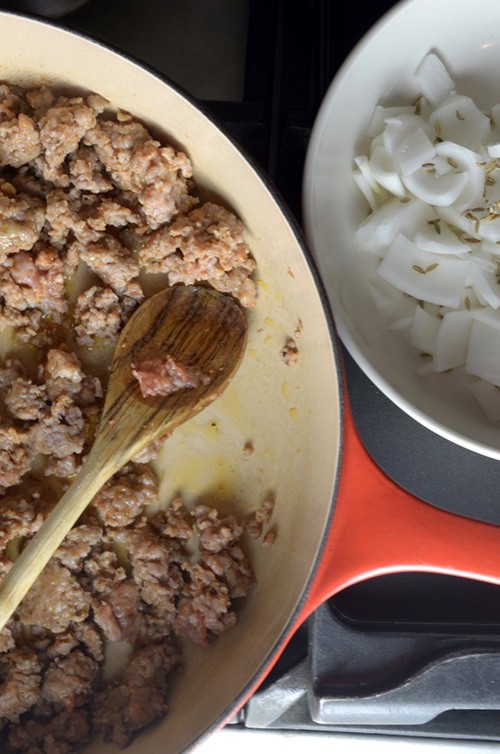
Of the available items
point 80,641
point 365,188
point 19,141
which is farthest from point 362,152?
point 80,641

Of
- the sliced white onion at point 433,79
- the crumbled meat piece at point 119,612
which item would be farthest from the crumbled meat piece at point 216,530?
the sliced white onion at point 433,79

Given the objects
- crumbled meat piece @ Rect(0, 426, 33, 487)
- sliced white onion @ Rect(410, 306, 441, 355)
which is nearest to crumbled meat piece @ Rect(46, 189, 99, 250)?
crumbled meat piece @ Rect(0, 426, 33, 487)

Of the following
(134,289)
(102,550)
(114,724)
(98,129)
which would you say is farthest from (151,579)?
(98,129)

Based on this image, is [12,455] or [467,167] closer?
[467,167]

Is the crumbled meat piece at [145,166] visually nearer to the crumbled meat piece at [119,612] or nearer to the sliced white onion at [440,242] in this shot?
the sliced white onion at [440,242]

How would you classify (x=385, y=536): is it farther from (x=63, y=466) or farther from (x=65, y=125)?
(x=65, y=125)

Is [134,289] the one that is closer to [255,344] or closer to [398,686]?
[255,344]
